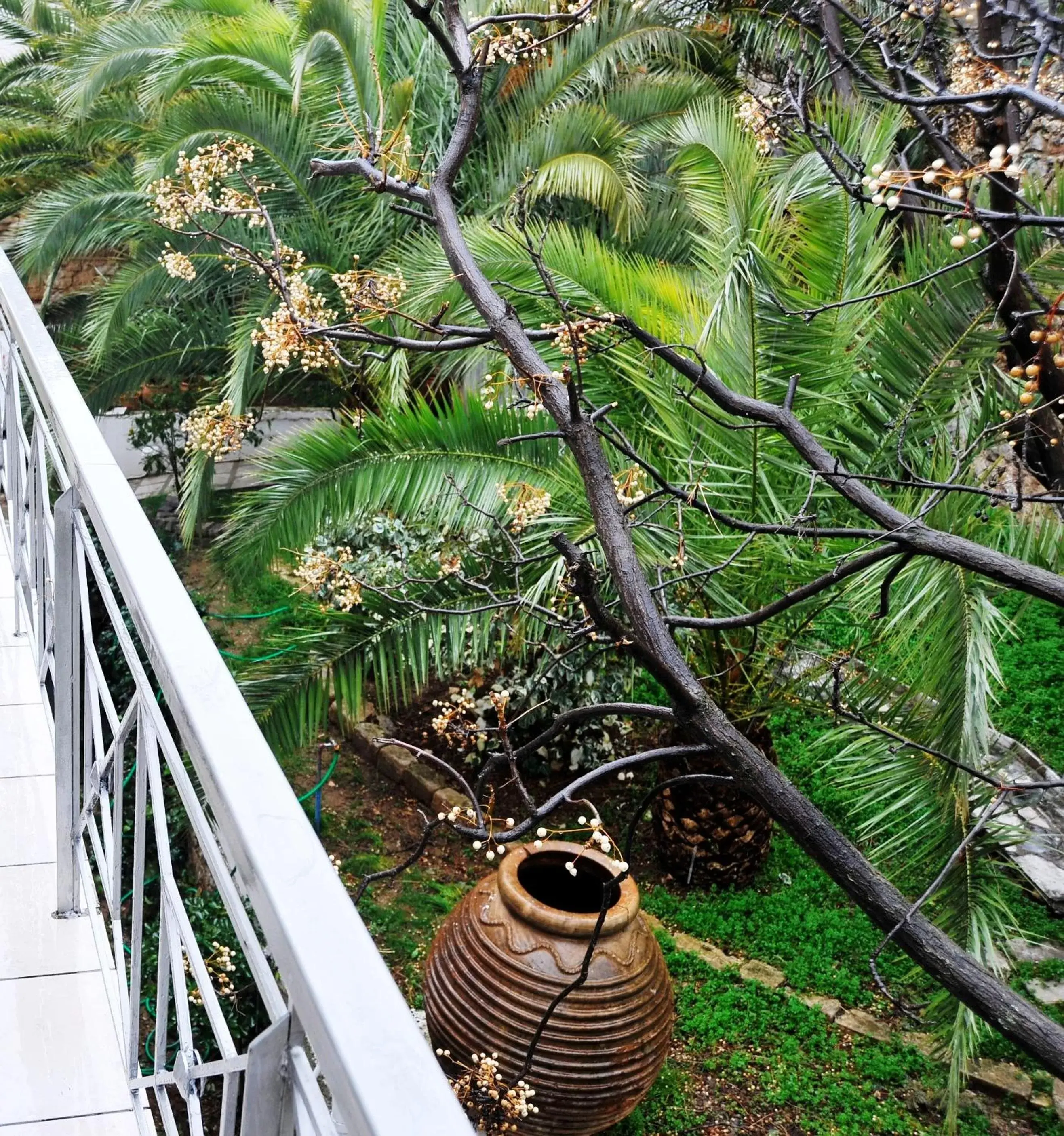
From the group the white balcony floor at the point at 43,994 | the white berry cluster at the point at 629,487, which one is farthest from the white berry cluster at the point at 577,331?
the white balcony floor at the point at 43,994

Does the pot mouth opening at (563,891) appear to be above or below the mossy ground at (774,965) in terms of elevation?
above

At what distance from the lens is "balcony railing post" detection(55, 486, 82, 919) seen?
1.80 m

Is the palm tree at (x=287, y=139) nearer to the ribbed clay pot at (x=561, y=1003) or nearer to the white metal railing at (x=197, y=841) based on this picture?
the ribbed clay pot at (x=561, y=1003)

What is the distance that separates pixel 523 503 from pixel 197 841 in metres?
2.08

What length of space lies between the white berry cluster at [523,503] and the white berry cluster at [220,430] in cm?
96

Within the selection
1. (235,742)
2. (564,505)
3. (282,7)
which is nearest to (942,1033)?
(564,505)

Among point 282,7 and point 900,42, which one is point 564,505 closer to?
point 900,42

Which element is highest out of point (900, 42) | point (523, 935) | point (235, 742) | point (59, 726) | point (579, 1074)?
point (900, 42)

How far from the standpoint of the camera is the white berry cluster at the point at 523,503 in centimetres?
333

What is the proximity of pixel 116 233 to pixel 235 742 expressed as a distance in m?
8.13

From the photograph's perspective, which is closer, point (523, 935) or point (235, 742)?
point (235, 742)

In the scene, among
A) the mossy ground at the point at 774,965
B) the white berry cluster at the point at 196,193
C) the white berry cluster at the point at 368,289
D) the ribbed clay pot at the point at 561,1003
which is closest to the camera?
the white berry cluster at the point at 368,289

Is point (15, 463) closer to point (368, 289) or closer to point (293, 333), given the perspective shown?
point (293, 333)

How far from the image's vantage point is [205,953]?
170 inches
